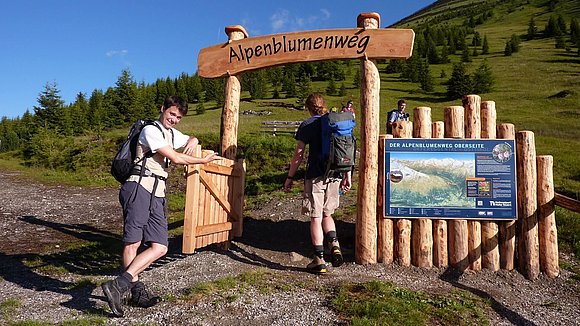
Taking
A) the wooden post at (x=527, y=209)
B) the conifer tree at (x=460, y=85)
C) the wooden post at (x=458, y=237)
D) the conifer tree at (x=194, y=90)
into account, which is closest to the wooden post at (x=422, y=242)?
the wooden post at (x=458, y=237)

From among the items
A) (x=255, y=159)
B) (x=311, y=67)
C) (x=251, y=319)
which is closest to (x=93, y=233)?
(x=251, y=319)

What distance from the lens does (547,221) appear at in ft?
21.0

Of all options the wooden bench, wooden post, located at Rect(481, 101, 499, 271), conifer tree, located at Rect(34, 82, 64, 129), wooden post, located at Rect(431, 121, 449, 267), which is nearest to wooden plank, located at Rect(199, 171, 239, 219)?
wooden post, located at Rect(431, 121, 449, 267)

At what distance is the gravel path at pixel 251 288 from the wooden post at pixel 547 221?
21cm

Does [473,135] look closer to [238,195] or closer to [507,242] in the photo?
[507,242]

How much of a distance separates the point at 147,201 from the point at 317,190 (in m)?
2.53

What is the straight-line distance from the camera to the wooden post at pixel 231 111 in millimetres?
7887

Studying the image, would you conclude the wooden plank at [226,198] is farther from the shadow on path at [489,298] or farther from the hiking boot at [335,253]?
the shadow on path at [489,298]

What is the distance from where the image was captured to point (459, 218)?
6.54 metres

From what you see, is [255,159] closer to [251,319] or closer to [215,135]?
[215,135]

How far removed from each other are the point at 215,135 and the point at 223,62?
2071 centimetres

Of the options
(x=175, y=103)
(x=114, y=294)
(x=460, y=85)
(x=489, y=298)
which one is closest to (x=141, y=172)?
(x=175, y=103)

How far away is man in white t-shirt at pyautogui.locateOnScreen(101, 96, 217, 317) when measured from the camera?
4539 millimetres

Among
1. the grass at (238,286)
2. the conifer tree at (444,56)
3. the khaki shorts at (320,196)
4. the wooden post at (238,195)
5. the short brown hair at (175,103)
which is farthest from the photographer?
the conifer tree at (444,56)
